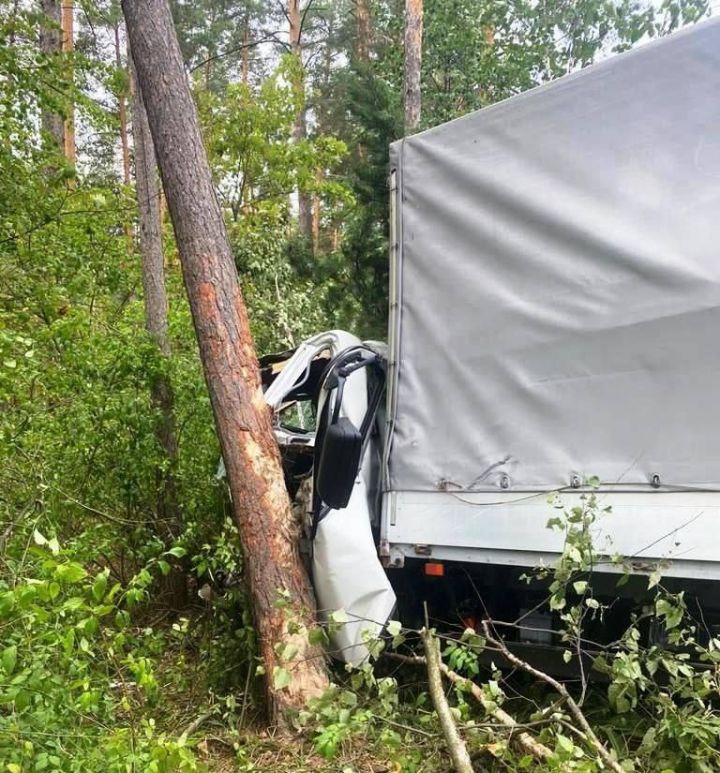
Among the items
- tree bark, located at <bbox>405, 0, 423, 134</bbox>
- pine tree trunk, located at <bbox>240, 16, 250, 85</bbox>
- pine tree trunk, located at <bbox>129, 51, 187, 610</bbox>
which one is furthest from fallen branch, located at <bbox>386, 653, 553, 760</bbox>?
pine tree trunk, located at <bbox>240, 16, 250, 85</bbox>

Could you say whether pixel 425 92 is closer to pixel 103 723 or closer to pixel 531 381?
pixel 531 381

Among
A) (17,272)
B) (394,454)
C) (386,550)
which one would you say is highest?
(17,272)

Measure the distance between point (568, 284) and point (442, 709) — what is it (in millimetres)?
2027

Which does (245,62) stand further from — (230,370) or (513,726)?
(513,726)

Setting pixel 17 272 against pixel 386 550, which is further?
pixel 17 272

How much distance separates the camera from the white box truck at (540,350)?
9.68 ft

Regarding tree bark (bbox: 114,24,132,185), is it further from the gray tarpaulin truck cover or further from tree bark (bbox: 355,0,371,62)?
the gray tarpaulin truck cover

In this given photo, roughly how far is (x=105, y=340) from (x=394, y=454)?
308cm

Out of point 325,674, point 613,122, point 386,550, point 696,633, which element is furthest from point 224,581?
point 613,122

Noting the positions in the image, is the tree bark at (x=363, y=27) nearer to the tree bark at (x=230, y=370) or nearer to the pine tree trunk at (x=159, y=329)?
the pine tree trunk at (x=159, y=329)

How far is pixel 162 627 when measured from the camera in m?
5.20

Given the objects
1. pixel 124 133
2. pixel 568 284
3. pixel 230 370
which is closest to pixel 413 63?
pixel 230 370

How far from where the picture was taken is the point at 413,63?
11.3 m

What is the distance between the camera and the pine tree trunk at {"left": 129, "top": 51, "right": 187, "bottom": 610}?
17.5 feet
